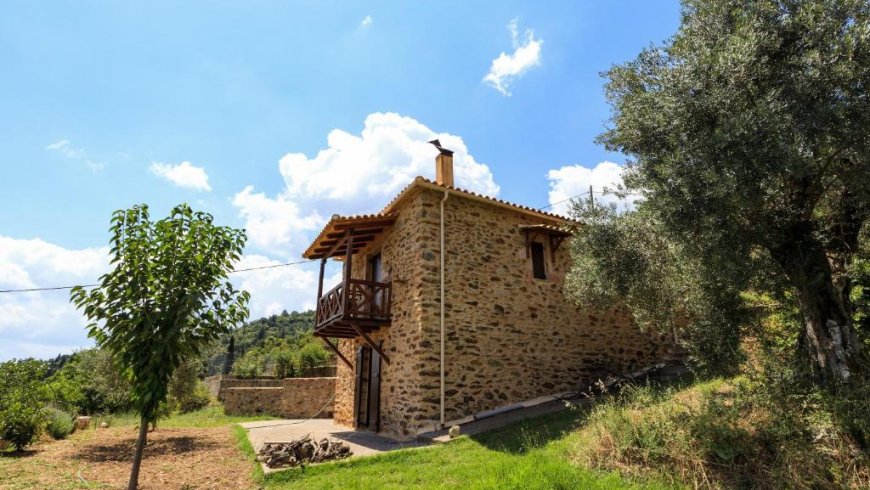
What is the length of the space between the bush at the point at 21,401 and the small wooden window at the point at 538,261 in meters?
11.8

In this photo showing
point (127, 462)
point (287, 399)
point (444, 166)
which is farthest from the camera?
point (287, 399)

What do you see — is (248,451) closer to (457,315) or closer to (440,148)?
(457,315)

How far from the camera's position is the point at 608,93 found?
6.80 m

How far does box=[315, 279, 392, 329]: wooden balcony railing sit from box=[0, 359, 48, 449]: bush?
20.8 ft

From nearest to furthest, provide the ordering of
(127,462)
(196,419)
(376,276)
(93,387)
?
(127,462) < (376,276) < (196,419) < (93,387)

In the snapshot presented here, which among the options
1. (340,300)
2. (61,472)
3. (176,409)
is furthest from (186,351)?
(176,409)

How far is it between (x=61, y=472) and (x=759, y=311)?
11.1 meters

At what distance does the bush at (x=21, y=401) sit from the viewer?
9406mm

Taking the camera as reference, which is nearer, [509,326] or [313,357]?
[509,326]

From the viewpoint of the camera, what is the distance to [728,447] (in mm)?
5078

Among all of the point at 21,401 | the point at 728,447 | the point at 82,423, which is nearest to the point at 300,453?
the point at 728,447

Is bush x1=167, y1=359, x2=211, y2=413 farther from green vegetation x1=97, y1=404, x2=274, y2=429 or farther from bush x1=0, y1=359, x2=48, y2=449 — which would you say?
bush x1=0, y1=359, x2=48, y2=449

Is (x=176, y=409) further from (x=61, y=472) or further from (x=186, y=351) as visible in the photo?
(x=186, y=351)

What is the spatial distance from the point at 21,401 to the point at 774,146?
14340mm
